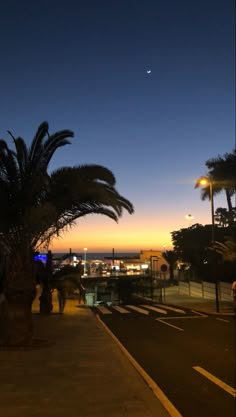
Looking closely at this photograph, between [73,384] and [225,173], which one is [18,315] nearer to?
[73,384]

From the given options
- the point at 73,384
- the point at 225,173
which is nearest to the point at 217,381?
the point at 73,384

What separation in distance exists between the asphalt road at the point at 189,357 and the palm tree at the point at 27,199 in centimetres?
325

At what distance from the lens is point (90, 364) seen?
10.2 m

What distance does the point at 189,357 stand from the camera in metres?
12.7

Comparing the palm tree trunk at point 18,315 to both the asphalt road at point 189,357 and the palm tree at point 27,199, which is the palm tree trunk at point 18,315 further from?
the asphalt road at point 189,357

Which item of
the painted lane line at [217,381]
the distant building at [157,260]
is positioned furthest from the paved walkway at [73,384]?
the distant building at [157,260]

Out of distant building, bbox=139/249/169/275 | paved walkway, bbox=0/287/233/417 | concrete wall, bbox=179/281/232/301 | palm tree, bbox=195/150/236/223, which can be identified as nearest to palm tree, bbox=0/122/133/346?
paved walkway, bbox=0/287/233/417

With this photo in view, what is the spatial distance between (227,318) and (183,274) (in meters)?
33.8

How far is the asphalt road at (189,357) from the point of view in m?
8.25

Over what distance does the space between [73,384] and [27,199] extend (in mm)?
5010

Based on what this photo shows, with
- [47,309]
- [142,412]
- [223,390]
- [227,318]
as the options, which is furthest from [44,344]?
[227,318]

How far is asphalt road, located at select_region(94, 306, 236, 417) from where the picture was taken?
27.1 ft

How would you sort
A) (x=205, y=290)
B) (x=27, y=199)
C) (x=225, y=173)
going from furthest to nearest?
(x=225, y=173)
(x=205, y=290)
(x=27, y=199)

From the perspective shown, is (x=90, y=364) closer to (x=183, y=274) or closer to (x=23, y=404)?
(x=23, y=404)
